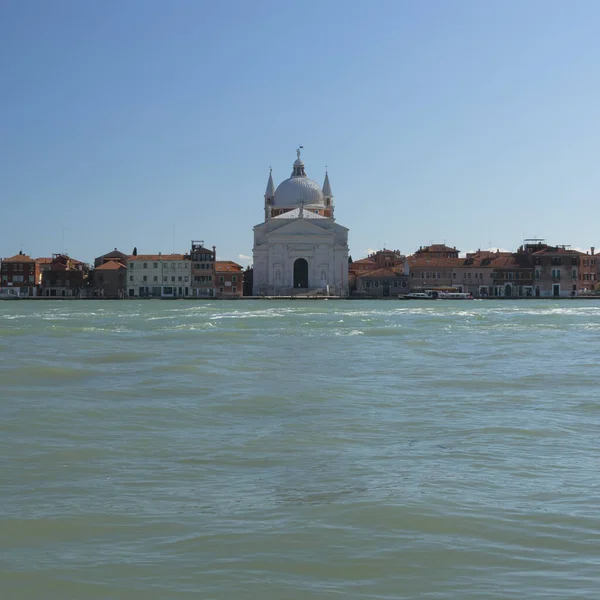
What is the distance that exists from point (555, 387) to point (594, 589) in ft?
25.3

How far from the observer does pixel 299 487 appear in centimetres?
593

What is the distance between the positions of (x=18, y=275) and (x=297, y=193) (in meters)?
25.9

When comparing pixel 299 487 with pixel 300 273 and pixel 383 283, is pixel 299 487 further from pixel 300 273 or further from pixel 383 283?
pixel 383 283

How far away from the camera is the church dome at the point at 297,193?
88.4 metres

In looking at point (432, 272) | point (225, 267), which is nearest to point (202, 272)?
point (225, 267)

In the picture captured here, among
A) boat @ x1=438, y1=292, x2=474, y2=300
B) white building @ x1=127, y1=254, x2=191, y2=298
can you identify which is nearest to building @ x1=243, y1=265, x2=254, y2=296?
white building @ x1=127, y1=254, x2=191, y2=298

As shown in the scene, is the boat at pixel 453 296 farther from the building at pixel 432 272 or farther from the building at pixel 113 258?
the building at pixel 113 258

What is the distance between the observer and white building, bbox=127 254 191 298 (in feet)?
261

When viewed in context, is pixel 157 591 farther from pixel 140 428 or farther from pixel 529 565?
pixel 140 428

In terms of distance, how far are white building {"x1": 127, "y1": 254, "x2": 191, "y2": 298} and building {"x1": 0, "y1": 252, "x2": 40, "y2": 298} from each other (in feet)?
26.4

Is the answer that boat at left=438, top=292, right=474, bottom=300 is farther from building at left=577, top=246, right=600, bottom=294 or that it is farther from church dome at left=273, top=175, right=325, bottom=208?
church dome at left=273, top=175, right=325, bottom=208

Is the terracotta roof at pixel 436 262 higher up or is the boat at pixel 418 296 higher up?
the terracotta roof at pixel 436 262

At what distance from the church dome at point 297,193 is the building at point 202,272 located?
11768 mm

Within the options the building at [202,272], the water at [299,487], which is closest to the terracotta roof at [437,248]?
the building at [202,272]
